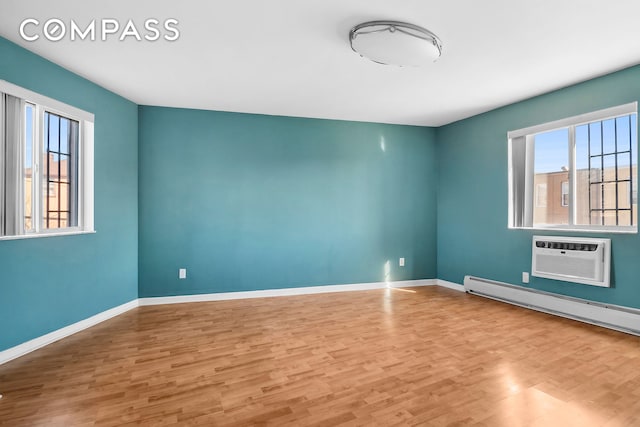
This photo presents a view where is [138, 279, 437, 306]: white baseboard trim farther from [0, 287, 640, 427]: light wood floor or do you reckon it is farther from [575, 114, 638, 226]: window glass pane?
[575, 114, 638, 226]: window glass pane

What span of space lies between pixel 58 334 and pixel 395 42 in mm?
3877

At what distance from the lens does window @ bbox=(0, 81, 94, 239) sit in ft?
8.46

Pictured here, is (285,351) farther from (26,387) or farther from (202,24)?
(202,24)

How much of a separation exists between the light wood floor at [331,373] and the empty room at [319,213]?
2 centimetres

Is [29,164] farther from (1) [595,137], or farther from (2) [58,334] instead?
(1) [595,137]

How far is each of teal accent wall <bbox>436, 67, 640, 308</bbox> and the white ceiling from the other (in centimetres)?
20

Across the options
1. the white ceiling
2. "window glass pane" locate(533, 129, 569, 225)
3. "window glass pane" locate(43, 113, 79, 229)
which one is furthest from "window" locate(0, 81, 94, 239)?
"window glass pane" locate(533, 129, 569, 225)

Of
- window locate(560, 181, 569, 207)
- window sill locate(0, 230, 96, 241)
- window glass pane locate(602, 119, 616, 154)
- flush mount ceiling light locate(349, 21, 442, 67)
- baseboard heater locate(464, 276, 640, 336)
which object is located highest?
flush mount ceiling light locate(349, 21, 442, 67)

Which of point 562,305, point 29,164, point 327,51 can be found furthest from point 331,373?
point 29,164

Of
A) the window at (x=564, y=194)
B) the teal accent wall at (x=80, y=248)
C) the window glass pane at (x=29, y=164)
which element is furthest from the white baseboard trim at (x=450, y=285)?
the window glass pane at (x=29, y=164)

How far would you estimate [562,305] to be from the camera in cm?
359

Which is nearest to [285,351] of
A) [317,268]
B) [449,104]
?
[317,268]

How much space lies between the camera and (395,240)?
526 cm

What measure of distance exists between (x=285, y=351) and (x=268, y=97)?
9.32 feet
